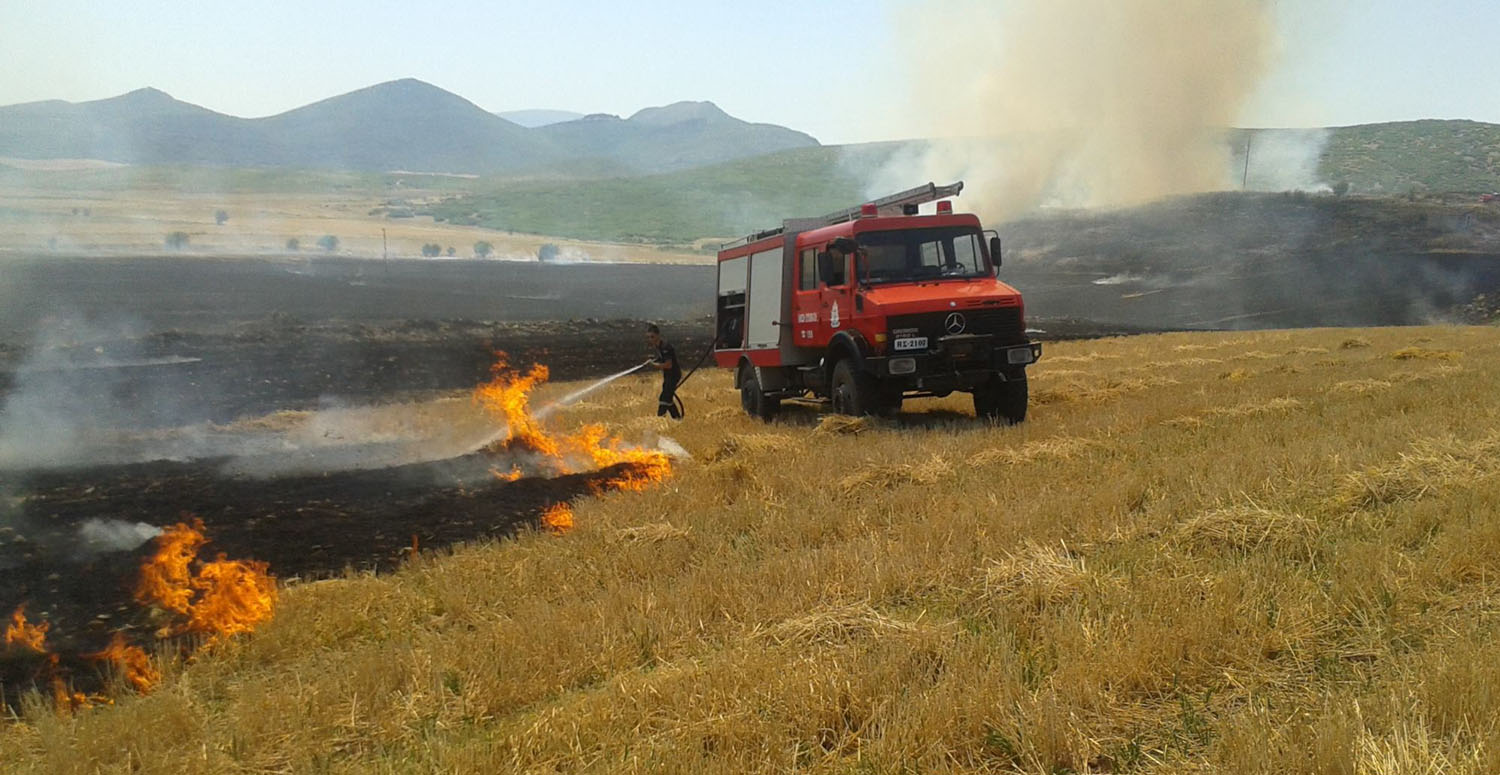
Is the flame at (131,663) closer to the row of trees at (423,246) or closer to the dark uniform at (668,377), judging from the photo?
the dark uniform at (668,377)

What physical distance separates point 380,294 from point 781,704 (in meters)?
59.1

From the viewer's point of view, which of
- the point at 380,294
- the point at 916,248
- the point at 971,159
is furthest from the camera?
the point at 971,159

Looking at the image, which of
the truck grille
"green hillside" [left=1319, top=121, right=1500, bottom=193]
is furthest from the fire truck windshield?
"green hillside" [left=1319, top=121, right=1500, bottom=193]

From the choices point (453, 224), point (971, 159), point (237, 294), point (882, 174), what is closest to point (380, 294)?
point (237, 294)

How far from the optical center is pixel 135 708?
213 inches

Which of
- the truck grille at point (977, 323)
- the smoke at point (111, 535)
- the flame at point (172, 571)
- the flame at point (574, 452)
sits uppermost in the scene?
the truck grille at point (977, 323)

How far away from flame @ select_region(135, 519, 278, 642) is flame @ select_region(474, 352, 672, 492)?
386 cm

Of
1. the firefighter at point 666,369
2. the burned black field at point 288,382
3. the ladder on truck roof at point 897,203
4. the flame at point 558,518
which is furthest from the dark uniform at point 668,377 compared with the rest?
the flame at point 558,518

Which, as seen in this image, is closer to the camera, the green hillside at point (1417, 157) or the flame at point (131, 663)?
the flame at point (131, 663)

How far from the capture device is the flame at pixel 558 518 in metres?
9.41

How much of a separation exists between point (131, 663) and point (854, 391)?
357 inches

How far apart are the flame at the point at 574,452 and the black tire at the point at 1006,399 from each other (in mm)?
4466

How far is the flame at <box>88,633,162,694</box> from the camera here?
239 inches

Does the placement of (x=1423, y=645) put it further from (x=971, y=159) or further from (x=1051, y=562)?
(x=971, y=159)
